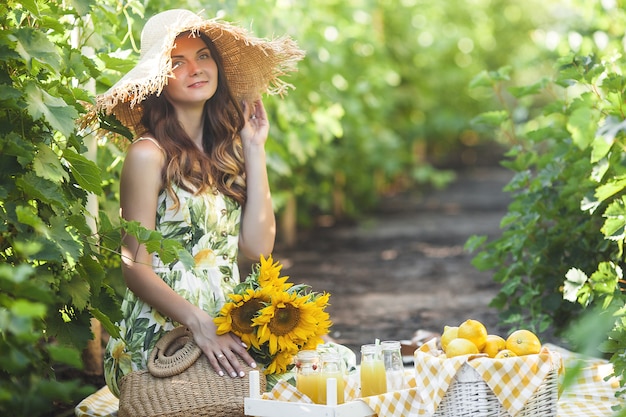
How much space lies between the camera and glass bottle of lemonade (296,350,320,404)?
3.14m

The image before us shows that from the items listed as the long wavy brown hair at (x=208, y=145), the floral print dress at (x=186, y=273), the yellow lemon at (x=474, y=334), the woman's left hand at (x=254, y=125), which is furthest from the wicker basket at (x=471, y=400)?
the woman's left hand at (x=254, y=125)

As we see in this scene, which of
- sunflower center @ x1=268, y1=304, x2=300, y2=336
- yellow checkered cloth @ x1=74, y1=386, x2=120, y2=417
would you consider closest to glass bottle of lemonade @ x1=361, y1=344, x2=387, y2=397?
sunflower center @ x1=268, y1=304, x2=300, y2=336

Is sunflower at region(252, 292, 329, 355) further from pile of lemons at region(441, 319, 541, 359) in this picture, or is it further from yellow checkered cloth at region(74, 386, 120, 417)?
yellow checkered cloth at region(74, 386, 120, 417)

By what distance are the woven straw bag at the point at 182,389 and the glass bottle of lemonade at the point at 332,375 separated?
295 mm

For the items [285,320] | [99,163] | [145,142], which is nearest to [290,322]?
[285,320]

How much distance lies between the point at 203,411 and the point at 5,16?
1407 mm

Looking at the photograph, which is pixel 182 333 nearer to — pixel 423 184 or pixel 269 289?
pixel 269 289

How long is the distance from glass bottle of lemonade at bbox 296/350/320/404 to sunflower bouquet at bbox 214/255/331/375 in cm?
13

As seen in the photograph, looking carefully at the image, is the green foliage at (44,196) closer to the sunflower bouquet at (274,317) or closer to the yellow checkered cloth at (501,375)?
the sunflower bouquet at (274,317)

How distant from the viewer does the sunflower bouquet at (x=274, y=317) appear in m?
3.33

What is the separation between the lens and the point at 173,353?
3.45m

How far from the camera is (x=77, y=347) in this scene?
3.19 metres

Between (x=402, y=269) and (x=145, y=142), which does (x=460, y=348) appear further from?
(x=402, y=269)

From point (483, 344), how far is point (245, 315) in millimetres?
807
